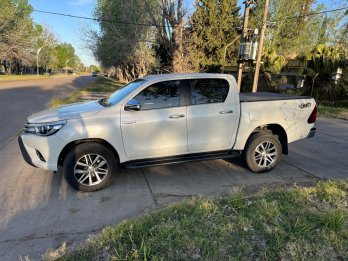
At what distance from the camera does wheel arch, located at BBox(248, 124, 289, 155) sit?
5.29 m

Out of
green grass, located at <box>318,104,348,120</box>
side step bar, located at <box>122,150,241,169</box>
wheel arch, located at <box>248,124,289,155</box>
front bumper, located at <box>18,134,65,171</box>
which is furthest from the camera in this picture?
green grass, located at <box>318,104,348,120</box>

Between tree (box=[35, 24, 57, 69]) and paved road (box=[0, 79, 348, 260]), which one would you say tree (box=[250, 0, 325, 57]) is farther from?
tree (box=[35, 24, 57, 69])

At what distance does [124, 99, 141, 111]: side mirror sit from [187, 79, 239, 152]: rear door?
0.85 metres

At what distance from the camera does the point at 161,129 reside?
4539 millimetres

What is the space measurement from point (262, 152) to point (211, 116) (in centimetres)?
128

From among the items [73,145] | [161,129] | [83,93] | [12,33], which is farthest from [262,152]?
[12,33]

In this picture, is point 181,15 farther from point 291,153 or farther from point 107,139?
point 107,139

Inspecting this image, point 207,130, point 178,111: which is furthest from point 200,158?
point 178,111

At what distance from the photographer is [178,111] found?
4.61 metres

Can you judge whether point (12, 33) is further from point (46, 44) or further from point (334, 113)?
point (334, 113)

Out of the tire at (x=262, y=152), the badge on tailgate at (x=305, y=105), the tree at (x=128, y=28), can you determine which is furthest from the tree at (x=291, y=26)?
the tire at (x=262, y=152)

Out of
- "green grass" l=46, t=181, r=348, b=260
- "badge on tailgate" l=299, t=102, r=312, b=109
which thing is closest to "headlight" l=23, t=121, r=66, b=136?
"green grass" l=46, t=181, r=348, b=260

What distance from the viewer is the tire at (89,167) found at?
427 cm

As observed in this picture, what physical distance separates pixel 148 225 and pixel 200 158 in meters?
1.95
